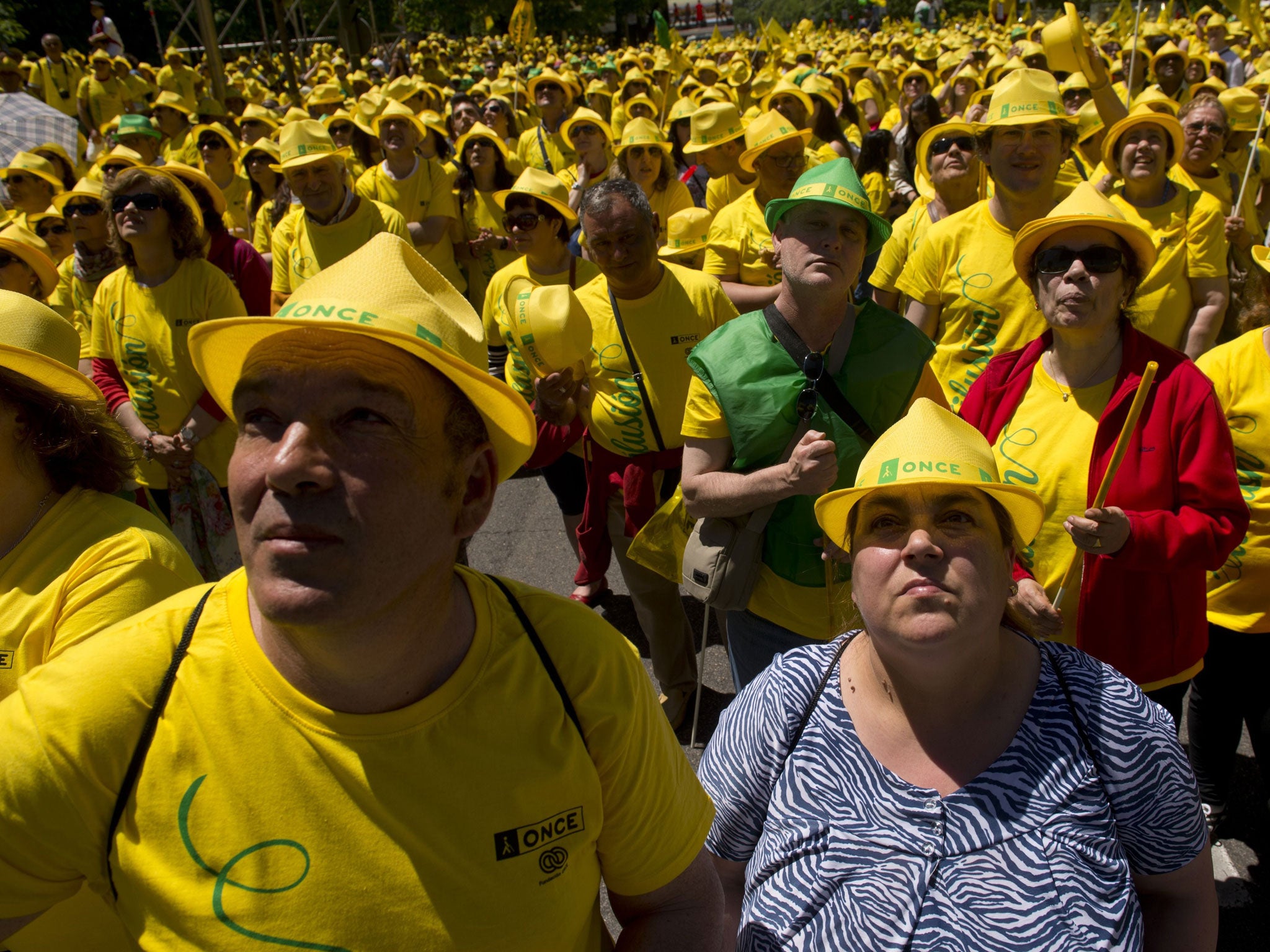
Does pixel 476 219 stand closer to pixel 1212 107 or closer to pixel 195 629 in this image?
pixel 1212 107

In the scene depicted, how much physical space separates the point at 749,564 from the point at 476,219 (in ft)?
17.9

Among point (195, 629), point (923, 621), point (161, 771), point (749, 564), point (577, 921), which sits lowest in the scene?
point (749, 564)

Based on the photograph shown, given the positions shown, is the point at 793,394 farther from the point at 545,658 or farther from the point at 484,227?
the point at 484,227

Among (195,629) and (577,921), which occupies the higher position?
(195,629)

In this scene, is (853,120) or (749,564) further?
(853,120)

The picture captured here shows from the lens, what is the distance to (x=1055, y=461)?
256 cm

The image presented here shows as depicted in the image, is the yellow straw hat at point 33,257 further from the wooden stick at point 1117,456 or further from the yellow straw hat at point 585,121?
the wooden stick at point 1117,456

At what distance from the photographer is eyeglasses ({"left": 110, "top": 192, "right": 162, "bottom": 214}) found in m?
4.02

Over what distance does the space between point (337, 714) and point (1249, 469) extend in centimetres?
271

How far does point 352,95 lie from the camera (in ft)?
59.4

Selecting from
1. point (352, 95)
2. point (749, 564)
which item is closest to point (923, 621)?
point (749, 564)

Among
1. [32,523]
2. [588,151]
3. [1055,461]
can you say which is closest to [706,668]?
[1055,461]

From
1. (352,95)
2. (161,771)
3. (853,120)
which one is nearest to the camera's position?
(161,771)

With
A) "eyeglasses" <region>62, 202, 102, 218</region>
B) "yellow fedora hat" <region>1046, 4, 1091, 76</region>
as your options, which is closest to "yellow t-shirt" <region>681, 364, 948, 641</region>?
"yellow fedora hat" <region>1046, 4, 1091, 76</region>
